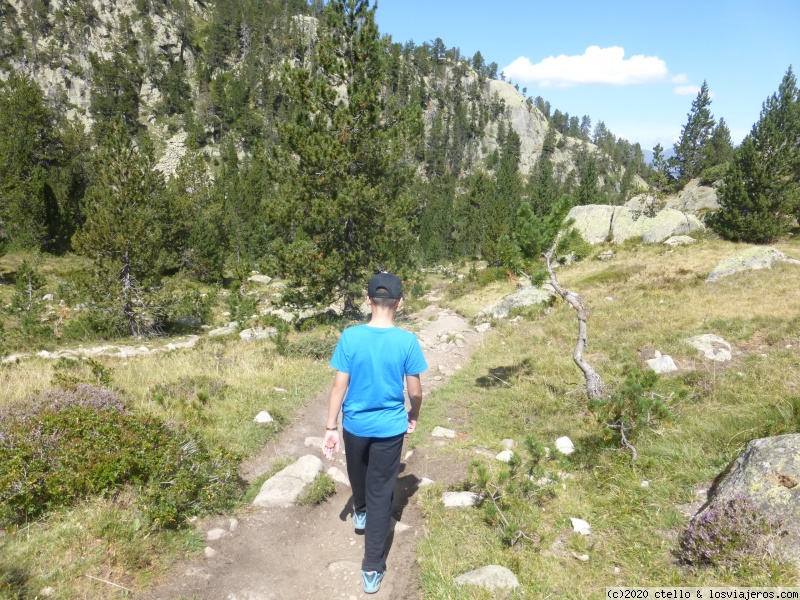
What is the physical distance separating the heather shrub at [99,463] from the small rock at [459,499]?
2631mm

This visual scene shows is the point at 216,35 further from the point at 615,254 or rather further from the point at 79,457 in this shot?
the point at 79,457

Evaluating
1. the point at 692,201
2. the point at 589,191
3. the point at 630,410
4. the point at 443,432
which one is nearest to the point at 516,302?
the point at 443,432

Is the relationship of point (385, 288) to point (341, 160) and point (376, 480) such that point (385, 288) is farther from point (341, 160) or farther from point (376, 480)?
point (341, 160)

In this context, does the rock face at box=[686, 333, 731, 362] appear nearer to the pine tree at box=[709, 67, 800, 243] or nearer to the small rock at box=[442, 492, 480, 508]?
the small rock at box=[442, 492, 480, 508]

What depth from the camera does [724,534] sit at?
147 inches

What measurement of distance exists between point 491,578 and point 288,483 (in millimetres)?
2843

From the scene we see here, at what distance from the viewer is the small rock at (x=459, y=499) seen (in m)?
5.29

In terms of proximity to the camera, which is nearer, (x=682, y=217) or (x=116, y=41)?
(x=682, y=217)

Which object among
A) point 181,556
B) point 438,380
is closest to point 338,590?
point 181,556

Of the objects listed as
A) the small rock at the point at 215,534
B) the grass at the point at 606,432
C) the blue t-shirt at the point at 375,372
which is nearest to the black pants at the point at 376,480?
the blue t-shirt at the point at 375,372

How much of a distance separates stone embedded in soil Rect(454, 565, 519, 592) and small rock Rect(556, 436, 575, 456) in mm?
2838

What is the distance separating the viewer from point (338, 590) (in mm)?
4043

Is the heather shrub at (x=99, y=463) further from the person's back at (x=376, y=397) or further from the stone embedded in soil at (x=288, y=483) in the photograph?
the person's back at (x=376, y=397)

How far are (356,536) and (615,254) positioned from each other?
33.6m
